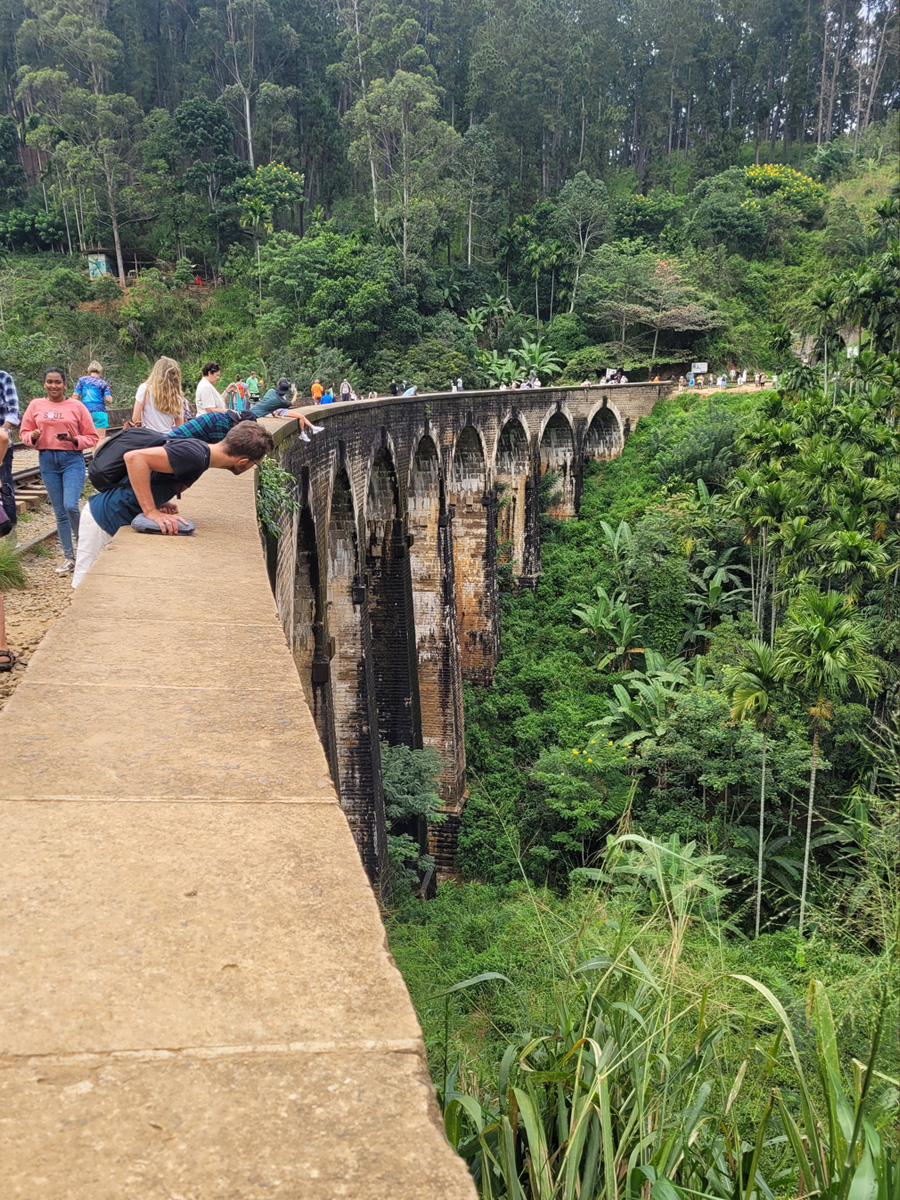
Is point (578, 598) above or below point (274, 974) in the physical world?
below

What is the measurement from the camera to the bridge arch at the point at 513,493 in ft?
77.2

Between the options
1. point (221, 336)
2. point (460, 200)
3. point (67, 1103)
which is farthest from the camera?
point (460, 200)

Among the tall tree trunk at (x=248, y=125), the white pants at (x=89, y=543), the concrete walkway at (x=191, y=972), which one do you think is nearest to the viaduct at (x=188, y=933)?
the concrete walkway at (x=191, y=972)

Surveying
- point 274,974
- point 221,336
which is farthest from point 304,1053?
point 221,336

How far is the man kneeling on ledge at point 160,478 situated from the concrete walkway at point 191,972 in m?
1.62

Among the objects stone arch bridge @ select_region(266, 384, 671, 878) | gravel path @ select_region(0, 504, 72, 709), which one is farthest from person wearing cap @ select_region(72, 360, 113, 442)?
stone arch bridge @ select_region(266, 384, 671, 878)

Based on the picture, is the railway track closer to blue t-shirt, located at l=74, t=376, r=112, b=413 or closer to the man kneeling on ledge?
blue t-shirt, located at l=74, t=376, r=112, b=413

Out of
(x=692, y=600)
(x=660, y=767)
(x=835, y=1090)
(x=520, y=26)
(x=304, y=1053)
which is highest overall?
(x=520, y=26)

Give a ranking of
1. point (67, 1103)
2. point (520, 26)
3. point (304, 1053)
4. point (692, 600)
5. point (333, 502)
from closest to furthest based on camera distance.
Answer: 1. point (67, 1103)
2. point (304, 1053)
3. point (333, 502)
4. point (692, 600)
5. point (520, 26)

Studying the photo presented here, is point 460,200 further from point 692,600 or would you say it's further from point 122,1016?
point 122,1016

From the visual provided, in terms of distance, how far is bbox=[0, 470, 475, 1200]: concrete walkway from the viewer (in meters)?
0.99

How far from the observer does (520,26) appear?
48.5 metres

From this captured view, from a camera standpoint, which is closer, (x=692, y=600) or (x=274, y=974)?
(x=274, y=974)

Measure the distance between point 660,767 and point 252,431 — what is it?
13.5 m
